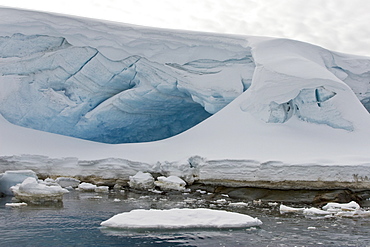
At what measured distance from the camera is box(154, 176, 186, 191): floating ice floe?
12.4 m

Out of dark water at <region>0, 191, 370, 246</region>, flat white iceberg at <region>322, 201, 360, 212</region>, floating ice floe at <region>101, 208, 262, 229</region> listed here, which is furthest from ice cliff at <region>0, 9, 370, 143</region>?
floating ice floe at <region>101, 208, 262, 229</region>

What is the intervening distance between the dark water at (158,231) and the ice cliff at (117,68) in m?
7.43

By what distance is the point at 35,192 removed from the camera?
981cm

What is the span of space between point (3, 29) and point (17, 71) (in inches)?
66.0

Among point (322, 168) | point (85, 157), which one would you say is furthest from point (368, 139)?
point (85, 157)

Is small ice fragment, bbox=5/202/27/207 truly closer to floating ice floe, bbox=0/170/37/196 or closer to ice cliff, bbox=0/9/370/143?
floating ice floe, bbox=0/170/37/196

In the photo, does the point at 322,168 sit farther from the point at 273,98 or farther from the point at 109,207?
the point at 109,207

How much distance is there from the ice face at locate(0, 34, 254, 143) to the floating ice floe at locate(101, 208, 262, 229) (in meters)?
8.66

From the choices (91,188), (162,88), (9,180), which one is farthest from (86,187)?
(162,88)

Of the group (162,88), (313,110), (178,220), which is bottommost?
(178,220)

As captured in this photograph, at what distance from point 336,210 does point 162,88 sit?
9002mm

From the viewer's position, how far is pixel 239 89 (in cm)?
1538

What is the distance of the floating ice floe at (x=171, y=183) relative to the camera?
40.7 ft

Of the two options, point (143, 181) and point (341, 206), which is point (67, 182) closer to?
point (143, 181)
